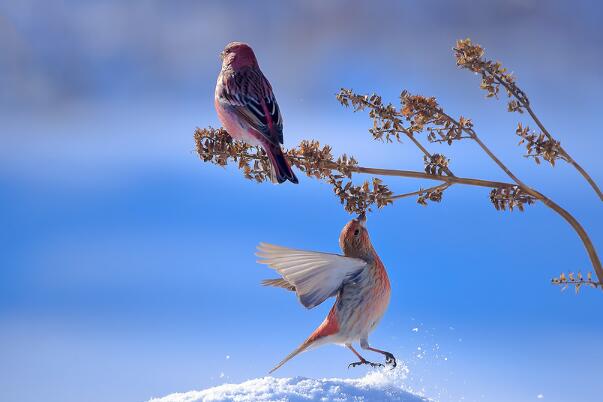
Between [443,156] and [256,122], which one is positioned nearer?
[443,156]

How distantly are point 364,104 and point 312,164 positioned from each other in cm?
38

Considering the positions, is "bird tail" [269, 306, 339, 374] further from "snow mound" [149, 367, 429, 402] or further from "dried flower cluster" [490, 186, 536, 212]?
"dried flower cluster" [490, 186, 536, 212]

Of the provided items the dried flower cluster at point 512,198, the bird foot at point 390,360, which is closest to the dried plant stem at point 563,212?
the dried flower cluster at point 512,198

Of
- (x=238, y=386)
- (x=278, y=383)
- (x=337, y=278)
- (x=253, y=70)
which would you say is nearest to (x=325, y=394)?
(x=278, y=383)

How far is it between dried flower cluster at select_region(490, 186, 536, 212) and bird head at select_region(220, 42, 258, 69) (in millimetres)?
1577

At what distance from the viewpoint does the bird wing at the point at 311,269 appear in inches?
101

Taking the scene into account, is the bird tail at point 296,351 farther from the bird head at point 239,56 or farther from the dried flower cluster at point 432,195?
the bird head at point 239,56

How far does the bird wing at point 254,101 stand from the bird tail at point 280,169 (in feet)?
0.53

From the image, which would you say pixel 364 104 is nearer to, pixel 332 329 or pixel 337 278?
pixel 337 278

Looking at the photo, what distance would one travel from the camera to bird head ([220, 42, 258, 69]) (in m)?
3.57

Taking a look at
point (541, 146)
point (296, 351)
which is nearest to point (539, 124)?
point (541, 146)

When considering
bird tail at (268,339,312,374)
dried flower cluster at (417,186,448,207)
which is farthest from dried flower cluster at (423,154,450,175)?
bird tail at (268,339,312,374)

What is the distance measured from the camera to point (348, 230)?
299 centimetres

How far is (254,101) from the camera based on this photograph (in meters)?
3.10
